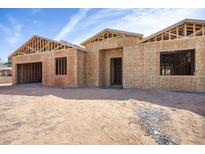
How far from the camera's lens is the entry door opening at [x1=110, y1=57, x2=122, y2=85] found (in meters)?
15.7

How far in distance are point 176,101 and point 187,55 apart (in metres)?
9.14

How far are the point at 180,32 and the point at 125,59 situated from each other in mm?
4121

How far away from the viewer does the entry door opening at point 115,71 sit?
616 inches

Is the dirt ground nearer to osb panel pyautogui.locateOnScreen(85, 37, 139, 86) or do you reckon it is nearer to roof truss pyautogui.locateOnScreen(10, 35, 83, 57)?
osb panel pyautogui.locateOnScreen(85, 37, 139, 86)

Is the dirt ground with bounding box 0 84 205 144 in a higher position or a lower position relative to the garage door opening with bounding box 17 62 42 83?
lower

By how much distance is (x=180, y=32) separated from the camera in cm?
1189

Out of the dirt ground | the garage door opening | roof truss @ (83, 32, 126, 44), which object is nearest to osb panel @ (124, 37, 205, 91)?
roof truss @ (83, 32, 126, 44)

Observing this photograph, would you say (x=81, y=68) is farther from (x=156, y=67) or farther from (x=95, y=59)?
(x=156, y=67)

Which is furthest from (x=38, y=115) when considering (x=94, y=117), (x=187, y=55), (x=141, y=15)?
(x=187, y=55)

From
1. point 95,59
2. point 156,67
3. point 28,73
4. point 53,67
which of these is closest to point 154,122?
point 156,67

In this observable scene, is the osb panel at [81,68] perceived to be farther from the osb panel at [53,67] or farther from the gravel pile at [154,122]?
the gravel pile at [154,122]

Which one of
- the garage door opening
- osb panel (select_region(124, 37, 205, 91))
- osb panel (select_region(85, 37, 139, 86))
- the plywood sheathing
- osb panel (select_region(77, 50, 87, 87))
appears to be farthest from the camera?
the garage door opening

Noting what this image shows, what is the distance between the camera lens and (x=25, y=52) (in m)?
18.4
